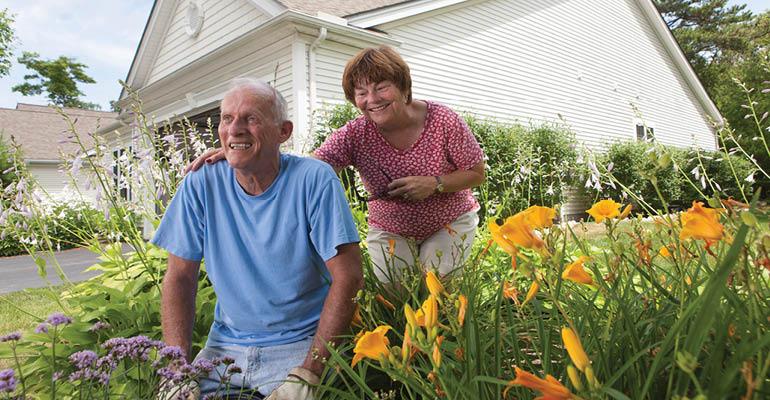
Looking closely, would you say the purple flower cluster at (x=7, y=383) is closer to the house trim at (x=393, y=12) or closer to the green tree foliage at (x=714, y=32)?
the house trim at (x=393, y=12)

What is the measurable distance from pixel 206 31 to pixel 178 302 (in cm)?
1219

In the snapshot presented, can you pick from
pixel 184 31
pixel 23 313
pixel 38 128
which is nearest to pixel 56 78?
pixel 38 128

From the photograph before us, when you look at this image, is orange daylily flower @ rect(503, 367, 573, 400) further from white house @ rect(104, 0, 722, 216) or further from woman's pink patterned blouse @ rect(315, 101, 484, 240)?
white house @ rect(104, 0, 722, 216)

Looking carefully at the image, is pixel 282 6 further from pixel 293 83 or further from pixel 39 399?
pixel 39 399

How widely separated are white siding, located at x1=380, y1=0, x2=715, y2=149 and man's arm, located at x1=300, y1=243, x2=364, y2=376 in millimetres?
8405

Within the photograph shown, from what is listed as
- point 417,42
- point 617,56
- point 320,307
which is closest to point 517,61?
point 417,42

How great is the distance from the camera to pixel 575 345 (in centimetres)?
64

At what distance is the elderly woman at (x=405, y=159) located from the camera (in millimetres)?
2363

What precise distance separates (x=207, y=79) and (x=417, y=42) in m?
4.95

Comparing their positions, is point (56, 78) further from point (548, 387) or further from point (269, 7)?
point (548, 387)

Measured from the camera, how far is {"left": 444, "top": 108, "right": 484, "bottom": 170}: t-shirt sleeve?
2543 mm

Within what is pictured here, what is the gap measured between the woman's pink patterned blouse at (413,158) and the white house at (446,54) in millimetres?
4114

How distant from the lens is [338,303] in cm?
170

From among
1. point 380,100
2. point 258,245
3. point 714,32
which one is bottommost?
point 258,245
